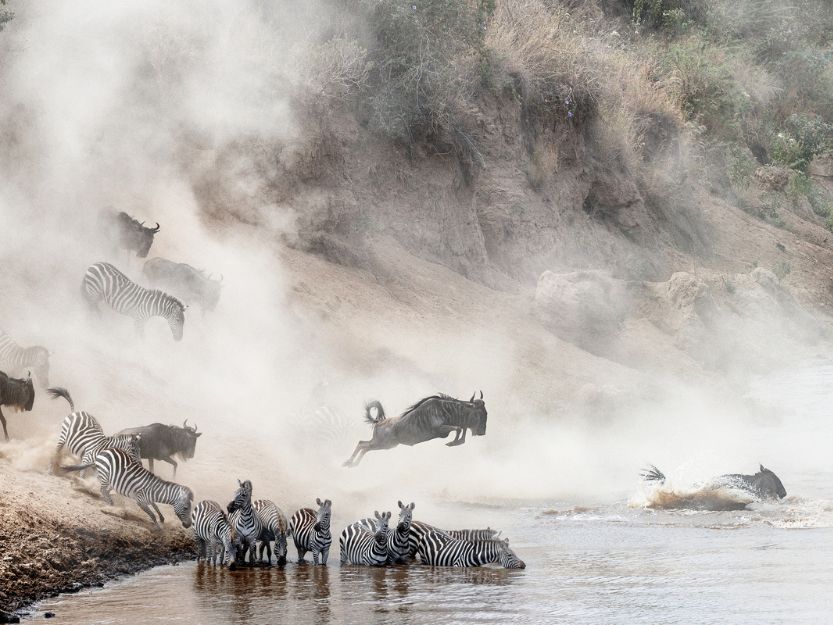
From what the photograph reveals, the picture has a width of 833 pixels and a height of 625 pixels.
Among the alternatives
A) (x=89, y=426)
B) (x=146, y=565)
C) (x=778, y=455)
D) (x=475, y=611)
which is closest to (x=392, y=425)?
(x=89, y=426)

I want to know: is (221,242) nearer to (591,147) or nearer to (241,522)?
(241,522)

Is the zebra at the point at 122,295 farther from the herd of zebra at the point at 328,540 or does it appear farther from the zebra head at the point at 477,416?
the herd of zebra at the point at 328,540

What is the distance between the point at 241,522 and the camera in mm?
11156

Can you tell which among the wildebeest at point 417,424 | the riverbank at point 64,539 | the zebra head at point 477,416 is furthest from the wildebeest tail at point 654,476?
the riverbank at point 64,539

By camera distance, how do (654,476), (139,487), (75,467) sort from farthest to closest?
1. (654,476)
2. (75,467)
3. (139,487)

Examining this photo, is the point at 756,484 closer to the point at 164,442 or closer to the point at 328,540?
the point at 328,540

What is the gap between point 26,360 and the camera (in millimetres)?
14695

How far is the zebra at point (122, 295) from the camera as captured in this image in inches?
699

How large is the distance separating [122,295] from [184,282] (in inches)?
81.7

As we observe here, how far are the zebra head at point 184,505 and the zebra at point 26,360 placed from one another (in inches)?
145

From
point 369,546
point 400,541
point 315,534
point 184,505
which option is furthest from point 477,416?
point 184,505

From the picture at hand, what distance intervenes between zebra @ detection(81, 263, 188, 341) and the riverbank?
5543mm

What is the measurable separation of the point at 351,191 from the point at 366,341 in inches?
178

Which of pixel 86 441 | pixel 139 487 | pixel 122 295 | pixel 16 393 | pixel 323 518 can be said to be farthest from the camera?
pixel 122 295
